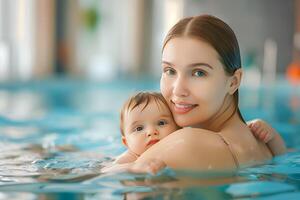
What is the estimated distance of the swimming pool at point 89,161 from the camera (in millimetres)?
2113

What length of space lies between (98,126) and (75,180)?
111 inches

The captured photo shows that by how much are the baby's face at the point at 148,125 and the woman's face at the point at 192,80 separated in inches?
2.0

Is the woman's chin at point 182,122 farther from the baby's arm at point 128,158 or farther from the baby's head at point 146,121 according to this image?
the baby's arm at point 128,158

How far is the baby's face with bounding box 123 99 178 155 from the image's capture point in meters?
2.38

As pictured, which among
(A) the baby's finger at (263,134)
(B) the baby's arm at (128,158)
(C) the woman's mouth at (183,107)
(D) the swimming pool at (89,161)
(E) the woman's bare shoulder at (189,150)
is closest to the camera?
(D) the swimming pool at (89,161)

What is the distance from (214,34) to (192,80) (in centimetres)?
20

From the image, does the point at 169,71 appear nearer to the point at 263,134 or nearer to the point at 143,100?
the point at 143,100

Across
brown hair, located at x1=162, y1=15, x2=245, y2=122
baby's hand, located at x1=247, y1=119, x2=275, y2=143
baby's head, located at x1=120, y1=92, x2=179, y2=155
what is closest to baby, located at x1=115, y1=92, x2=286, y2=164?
baby's head, located at x1=120, y1=92, x2=179, y2=155

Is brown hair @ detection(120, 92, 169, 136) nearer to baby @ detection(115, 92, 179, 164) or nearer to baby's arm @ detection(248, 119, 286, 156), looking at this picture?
baby @ detection(115, 92, 179, 164)

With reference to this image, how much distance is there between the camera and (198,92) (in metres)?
2.30

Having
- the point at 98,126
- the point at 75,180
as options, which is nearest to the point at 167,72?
the point at 75,180

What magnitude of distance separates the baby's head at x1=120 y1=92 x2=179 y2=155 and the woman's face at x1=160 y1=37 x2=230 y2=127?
0.17ft

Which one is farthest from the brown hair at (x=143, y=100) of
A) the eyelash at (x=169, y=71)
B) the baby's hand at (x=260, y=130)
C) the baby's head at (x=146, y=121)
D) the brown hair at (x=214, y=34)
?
the baby's hand at (x=260, y=130)

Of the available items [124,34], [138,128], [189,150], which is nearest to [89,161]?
[138,128]
